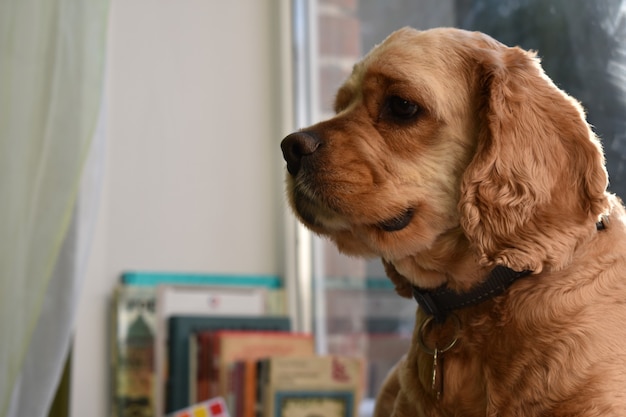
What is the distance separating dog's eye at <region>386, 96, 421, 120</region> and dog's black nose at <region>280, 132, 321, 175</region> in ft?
0.42

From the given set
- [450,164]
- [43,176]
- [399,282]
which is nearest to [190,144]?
[43,176]

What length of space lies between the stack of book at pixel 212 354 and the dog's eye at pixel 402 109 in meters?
1.02

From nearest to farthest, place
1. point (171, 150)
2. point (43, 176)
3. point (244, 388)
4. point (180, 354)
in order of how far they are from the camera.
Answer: point (43, 176) → point (244, 388) → point (180, 354) → point (171, 150)

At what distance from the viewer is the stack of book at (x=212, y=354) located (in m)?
2.05

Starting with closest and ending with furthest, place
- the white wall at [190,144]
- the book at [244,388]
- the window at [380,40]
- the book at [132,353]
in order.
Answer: the window at [380,40] < the book at [244,388] < the book at [132,353] < the white wall at [190,144]

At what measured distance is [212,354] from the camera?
2.33m

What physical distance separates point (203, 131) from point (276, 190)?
0.33 metres

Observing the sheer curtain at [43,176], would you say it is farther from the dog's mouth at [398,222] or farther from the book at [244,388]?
the dog's mouth at [398,222]

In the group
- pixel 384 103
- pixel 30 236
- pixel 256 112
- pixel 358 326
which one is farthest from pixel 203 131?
pixel 384 103

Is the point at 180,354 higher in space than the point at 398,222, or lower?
lower

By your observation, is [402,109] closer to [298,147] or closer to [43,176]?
[298,147]

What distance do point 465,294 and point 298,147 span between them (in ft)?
1.04

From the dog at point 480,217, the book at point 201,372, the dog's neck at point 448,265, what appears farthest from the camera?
the book at point 201,372

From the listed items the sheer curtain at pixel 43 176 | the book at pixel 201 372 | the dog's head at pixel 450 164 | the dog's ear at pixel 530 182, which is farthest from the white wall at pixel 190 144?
the dog's ear at pixel 530 182
